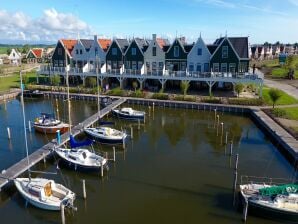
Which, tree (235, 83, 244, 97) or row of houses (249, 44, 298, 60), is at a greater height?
row of houses (249, 44, 298, 60)

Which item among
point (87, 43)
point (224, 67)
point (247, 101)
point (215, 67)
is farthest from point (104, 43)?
point (247, 101)

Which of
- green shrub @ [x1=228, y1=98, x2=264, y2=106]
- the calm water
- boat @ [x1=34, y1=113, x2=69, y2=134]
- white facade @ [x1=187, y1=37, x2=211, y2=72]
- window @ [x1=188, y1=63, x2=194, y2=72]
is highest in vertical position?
white facade @ [x1=187, y1=37, x2=211, y2=72]

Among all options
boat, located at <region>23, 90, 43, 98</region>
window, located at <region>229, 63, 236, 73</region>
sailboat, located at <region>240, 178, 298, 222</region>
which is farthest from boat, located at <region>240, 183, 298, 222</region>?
boat, located at <region>23, 90, 43, 98</region>

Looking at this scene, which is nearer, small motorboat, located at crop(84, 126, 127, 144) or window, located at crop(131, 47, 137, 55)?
small motorboat, located at crop(84, 126, 127, 144)

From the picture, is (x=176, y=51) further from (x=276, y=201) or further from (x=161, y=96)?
(x=276, y=201)

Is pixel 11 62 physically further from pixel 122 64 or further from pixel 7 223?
pixel 7 223

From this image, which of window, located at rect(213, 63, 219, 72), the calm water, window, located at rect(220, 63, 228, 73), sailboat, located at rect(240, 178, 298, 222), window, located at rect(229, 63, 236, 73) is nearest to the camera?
sailboat, located at rect(240, 178, 298, 222)

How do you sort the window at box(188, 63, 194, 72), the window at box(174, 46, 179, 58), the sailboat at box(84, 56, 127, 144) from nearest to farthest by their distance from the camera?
1. the sailboat at box(84, 56, 127, 144)
2. the window at box(188, 63, 194, 72)
3. the window at box(174, 46, 179, 58)

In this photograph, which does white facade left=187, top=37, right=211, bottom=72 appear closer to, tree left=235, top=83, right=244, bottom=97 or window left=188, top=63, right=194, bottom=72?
window left=188, top=63, right=194, bottom=72
